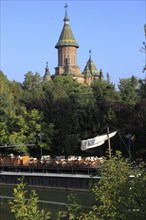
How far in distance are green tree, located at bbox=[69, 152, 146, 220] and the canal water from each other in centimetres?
1044

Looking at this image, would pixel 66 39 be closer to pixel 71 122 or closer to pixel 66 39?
pixel 66 39

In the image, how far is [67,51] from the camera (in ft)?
312

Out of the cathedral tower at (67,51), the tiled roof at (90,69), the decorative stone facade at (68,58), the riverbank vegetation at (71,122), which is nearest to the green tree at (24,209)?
the riverbank vegetation at (71,122)

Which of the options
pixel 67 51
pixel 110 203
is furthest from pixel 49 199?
pixel 67 51

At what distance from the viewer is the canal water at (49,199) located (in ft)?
64.5

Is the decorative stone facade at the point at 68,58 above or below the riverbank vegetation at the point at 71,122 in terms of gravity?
above

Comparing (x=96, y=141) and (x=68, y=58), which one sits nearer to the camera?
(x=96, y=141)

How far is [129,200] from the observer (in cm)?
679

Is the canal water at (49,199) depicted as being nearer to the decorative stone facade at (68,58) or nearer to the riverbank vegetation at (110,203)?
the riverbank vegetation at (110,203)

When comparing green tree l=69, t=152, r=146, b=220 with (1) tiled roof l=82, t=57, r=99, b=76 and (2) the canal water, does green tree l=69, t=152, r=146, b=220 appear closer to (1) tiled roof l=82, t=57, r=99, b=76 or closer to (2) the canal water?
(2) the canal water

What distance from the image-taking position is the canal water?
64.5 feet

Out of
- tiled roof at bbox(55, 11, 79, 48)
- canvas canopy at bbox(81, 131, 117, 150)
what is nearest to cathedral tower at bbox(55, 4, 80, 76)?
Answer: tiled roof at bbox(55, 11, 79, 48)

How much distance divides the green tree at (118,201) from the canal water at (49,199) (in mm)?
10441

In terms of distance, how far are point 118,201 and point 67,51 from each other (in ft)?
293
